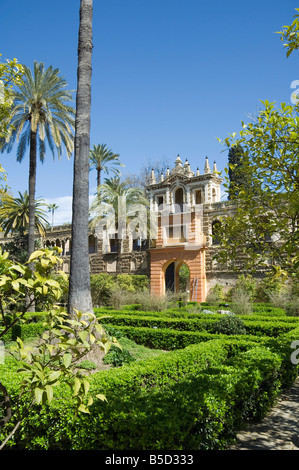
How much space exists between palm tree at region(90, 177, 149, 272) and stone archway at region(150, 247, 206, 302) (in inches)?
97.9

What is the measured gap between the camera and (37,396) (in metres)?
2.26

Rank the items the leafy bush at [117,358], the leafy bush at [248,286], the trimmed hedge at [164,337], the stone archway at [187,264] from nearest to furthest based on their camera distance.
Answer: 1. the leafy bush at [117,358]
2. the trimmed hedge at [164,337]
3. the leafy bush at [248,286]
4. the stone archway at [187,264]

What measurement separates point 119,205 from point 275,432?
22.6 metres

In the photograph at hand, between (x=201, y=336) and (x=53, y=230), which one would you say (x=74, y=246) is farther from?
(x=53, y=230)

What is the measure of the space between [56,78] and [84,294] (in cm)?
1387

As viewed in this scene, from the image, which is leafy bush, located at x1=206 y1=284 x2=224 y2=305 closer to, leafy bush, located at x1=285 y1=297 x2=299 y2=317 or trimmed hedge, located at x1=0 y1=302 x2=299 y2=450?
leafy bush, located at x1=285 y1=297 x2=299 y2=317

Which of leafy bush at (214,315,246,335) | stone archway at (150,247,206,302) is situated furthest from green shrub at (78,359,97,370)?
stone archway at (150,247,206,302)

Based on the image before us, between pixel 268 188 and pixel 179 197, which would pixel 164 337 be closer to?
pixel 268 188

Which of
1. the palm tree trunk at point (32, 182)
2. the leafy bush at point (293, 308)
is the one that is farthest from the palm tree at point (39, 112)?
the leafy bush at point (293, 308)

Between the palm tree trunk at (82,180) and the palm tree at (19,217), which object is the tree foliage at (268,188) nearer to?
the palm tree trunk at (82,180)

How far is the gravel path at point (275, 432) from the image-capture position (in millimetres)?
4582

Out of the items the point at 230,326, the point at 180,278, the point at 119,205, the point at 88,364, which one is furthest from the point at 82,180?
the point at 180,278

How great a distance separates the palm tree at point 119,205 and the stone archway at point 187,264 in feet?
8.16
